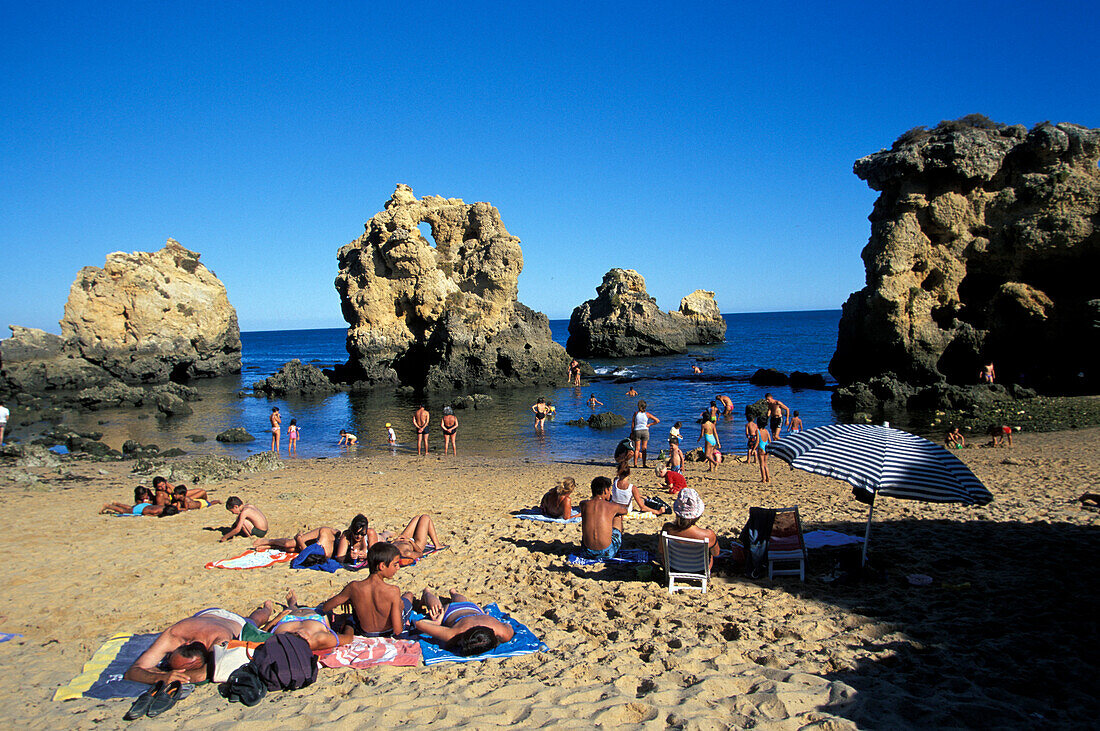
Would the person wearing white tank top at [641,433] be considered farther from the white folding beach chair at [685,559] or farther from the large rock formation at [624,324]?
the large rock formation at [624,324]

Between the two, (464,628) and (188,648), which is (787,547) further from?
(188,648)

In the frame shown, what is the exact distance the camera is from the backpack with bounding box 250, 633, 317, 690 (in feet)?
14.0

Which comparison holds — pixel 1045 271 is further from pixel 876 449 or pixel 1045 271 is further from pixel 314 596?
pixel 314 596

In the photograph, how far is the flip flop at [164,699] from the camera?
3894 mm

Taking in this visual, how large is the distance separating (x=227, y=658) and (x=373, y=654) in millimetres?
1045

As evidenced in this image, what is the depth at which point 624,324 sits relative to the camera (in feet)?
193

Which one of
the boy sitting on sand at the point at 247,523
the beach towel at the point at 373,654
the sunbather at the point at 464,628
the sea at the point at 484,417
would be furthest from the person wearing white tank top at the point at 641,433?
the beach towel at the point at 373,654

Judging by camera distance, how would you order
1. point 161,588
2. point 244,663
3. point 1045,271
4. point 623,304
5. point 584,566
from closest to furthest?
1. point 244,663
2. point 161,588
3. point 584,566
4. point 1045,271
5. point 623,304

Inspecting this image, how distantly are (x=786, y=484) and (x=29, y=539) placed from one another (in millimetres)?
12350

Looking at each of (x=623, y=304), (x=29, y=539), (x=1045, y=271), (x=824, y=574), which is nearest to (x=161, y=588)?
(x=29, y=539)

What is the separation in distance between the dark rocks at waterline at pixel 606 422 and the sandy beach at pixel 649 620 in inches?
519

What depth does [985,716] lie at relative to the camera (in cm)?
359

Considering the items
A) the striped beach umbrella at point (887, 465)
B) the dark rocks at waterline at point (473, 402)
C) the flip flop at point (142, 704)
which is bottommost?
the flip flop at point (142, 704)

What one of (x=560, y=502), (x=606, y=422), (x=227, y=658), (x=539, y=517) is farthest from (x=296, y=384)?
(x=227, y=658)
